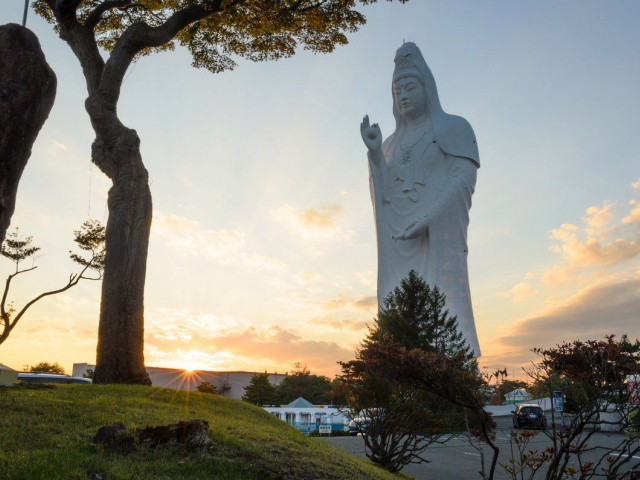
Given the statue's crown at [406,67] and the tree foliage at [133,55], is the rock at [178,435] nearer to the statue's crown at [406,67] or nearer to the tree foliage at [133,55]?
the tree foliage at [133,55]

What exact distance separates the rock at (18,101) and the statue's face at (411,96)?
26103 millimetres

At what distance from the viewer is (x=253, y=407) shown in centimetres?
953

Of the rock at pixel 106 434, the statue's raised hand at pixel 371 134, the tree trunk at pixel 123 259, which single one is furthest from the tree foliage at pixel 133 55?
the statue's raised hand at pixel 371 134

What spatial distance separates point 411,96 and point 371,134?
16.8 feet

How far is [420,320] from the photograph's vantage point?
916 inches

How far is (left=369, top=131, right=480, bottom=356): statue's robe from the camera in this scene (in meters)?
26.4

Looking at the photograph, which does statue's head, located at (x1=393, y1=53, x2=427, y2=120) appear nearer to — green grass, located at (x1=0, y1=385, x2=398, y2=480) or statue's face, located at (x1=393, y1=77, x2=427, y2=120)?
statue's face, located at (x1=393, y1=77, x2=427, y2=120)

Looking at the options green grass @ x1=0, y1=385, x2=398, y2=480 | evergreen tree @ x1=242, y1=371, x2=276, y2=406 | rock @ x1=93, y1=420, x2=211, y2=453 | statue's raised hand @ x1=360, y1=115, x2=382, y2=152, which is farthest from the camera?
evergreen tree @ x1=242, y1=371, x2=276, y2=406

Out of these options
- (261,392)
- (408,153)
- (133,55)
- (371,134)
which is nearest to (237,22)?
(133,55)

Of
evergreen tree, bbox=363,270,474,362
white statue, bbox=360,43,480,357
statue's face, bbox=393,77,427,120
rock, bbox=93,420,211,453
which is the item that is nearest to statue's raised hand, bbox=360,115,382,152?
white statue, bbox=360,43,480,357

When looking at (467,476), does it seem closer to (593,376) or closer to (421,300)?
(593,376)

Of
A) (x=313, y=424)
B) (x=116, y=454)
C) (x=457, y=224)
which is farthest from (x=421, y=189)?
(x=116, y=454)

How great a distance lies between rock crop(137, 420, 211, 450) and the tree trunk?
3.35m

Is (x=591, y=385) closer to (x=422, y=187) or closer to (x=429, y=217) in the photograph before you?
(x=429, y=217)
